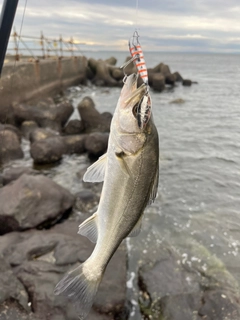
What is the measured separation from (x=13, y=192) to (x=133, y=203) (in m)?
4.62

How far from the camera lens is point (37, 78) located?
63.2 feet

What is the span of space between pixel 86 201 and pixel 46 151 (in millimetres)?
3300

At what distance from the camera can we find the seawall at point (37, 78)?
13992 mm

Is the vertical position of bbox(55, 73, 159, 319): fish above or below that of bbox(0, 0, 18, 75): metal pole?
below

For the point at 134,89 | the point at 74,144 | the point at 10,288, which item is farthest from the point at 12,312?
the point at 74,144

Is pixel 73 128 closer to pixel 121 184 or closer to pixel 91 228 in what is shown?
pixel 91 228

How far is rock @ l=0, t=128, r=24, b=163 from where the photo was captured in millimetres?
10484

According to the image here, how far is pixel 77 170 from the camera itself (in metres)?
10.1

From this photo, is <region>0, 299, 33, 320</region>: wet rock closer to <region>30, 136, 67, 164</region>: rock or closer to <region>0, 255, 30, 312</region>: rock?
<region>0, 255, 30, 312</region>: rock

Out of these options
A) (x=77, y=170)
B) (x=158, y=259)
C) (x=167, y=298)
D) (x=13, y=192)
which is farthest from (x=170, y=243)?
(x=77, y=170)

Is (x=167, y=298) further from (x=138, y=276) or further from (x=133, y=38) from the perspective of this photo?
(x=133, y=38)

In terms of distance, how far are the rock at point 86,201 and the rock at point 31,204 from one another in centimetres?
49

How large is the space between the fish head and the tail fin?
1.24 meters

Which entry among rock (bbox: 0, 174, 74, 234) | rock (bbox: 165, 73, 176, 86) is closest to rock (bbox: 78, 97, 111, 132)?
rock (bbox: 0, 174, 74, 234)
